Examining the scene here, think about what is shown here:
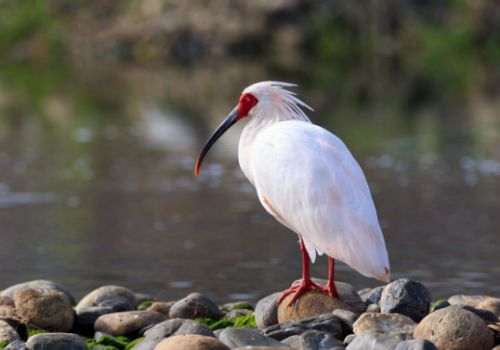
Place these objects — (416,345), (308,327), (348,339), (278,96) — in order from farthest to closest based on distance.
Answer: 1. (278,96)
2. (308,327)
3. (348,339)
4. (416,345)

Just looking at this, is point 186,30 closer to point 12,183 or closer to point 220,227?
point 12,183

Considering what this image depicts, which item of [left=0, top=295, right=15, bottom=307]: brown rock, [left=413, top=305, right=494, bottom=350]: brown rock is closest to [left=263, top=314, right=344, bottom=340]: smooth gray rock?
[left=413, top=305, right=494, bottom=350]: brown rock

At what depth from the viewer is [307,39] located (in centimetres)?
5434

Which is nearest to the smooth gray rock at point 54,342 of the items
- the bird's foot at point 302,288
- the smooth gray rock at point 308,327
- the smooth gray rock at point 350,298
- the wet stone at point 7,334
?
the wet stone at point 7,334

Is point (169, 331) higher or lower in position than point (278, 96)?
lower

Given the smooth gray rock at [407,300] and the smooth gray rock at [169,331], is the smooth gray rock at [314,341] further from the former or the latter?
the smooth gray rock at [407,300]

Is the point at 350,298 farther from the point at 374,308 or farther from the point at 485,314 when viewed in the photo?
the point at 485,314

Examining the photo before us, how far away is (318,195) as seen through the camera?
315 inches

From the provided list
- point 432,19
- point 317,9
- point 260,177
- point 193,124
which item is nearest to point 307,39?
point 317,9

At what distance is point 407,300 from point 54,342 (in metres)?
2.28

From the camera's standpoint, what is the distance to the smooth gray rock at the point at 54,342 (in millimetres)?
7664

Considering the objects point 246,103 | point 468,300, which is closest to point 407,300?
point 468,300

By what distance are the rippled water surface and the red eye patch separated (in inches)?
94.5

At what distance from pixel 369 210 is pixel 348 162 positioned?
35 cm
